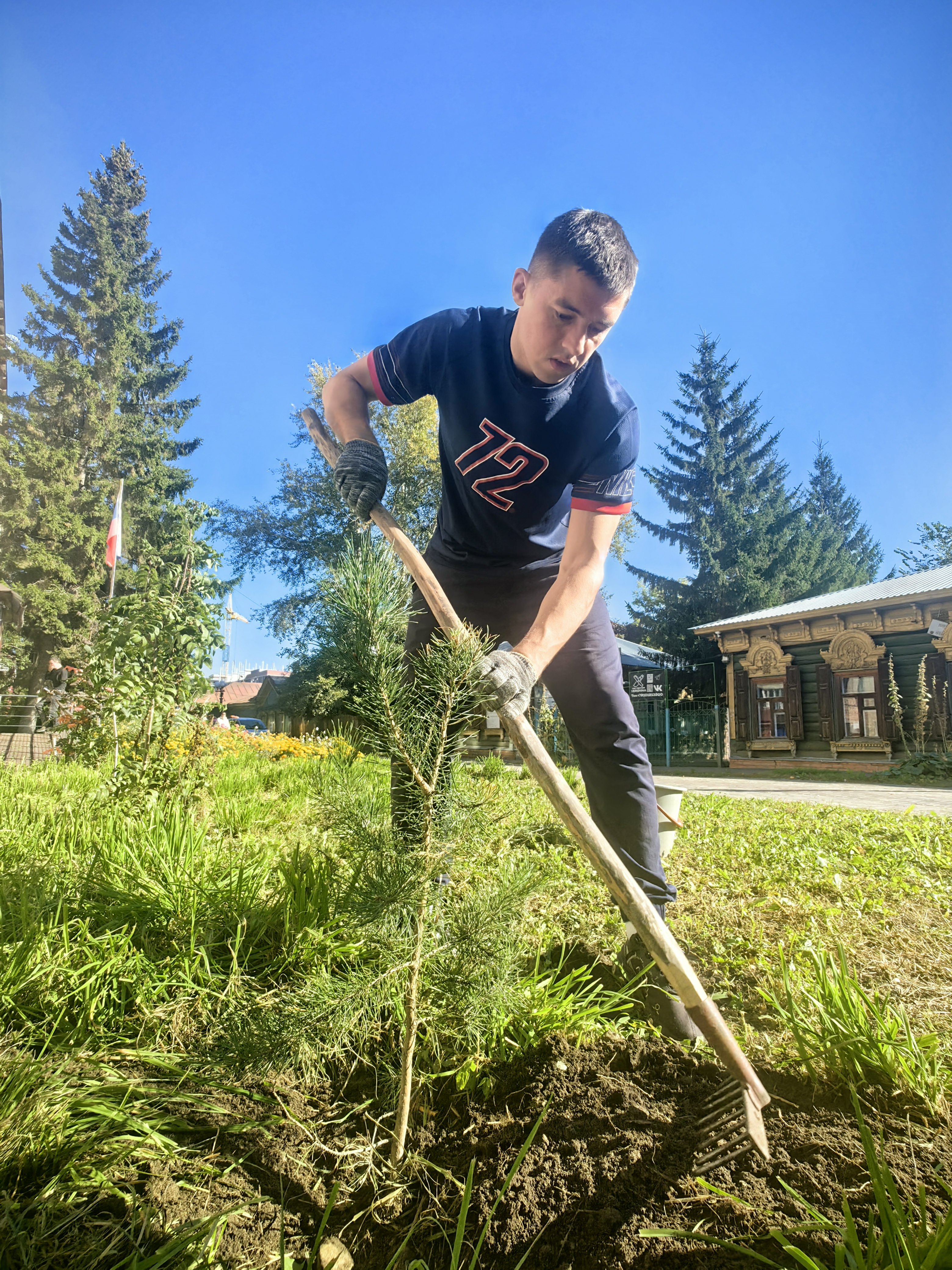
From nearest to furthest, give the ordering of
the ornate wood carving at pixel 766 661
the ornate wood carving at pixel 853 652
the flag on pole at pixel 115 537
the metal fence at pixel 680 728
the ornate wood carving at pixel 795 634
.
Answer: the flag on pole at pixel 115 537 < the ornate wood carving at pixel 853 652 < the ornate wood carving at pixel 795 634 < the ornate wood carving at pixel 766 661 < the metal fence at pixel 680 728

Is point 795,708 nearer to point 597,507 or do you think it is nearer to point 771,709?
point 771,709

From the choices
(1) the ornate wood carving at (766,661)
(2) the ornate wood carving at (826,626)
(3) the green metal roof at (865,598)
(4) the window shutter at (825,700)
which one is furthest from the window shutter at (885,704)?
(1) the ornate wood carving at (766,661)

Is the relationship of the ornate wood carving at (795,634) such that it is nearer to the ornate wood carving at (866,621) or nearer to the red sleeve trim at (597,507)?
the ornate wood carving at (866,621)

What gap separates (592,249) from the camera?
6.20 feet

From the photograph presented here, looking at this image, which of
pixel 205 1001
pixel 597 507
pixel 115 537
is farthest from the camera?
pixel 115 537

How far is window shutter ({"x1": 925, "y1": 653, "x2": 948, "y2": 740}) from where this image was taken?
11.9m

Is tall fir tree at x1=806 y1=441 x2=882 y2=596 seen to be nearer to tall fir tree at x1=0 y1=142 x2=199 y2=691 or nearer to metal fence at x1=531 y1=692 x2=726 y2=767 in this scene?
metal fence at x1=531 y1=692 x2=726 y2=767

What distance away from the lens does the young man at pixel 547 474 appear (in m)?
1.98

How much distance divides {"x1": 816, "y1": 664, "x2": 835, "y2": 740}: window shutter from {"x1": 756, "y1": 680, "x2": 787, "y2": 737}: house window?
33.0 inches

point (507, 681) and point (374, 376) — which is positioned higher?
point (374, 376)

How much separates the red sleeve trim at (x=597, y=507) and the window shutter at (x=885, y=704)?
1287cm

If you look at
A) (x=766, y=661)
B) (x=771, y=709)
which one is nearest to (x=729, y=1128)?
(x=766, y=661)

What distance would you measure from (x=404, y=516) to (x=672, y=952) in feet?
69.3

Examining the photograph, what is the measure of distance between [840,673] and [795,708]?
124 centimetres
